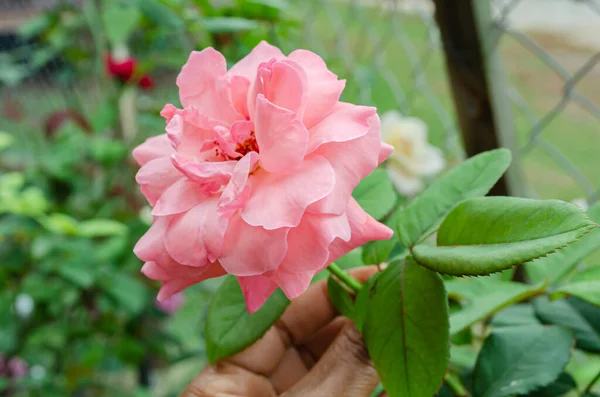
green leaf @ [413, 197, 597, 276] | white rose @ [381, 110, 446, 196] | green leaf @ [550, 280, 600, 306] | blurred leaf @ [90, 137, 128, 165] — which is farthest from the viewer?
blurred leaf @ [90, 137, 128, 165]

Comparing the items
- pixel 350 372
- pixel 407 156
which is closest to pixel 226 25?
pixel 407 156

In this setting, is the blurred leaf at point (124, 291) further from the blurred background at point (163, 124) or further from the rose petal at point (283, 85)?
the rose petal at point (283, 85)

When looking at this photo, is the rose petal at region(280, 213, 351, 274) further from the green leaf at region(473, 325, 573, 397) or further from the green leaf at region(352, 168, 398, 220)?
the green leaf at region(473, 325, 573, 397)

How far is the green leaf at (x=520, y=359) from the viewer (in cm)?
36

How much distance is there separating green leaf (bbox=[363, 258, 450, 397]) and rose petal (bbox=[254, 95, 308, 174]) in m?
0.10

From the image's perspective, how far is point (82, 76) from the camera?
1.54m

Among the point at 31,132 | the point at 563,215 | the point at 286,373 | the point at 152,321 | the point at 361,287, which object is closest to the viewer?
the point at 563,215

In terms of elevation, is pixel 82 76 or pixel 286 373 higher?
pixel 286 373

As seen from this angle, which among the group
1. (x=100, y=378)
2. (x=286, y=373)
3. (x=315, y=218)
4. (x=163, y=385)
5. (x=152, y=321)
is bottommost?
(x=163, y=385)

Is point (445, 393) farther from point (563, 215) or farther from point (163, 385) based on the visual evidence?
point (163, 385)

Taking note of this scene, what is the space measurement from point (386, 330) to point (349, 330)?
0.06 meters

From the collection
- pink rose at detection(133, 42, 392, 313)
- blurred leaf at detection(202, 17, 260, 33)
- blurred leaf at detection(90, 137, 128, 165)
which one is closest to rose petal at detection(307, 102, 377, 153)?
pink rose at detection(133, 42, 392, 313)

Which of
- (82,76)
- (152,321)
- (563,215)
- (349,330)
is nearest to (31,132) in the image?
(82,76)

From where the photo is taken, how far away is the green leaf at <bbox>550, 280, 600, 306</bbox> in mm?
346
